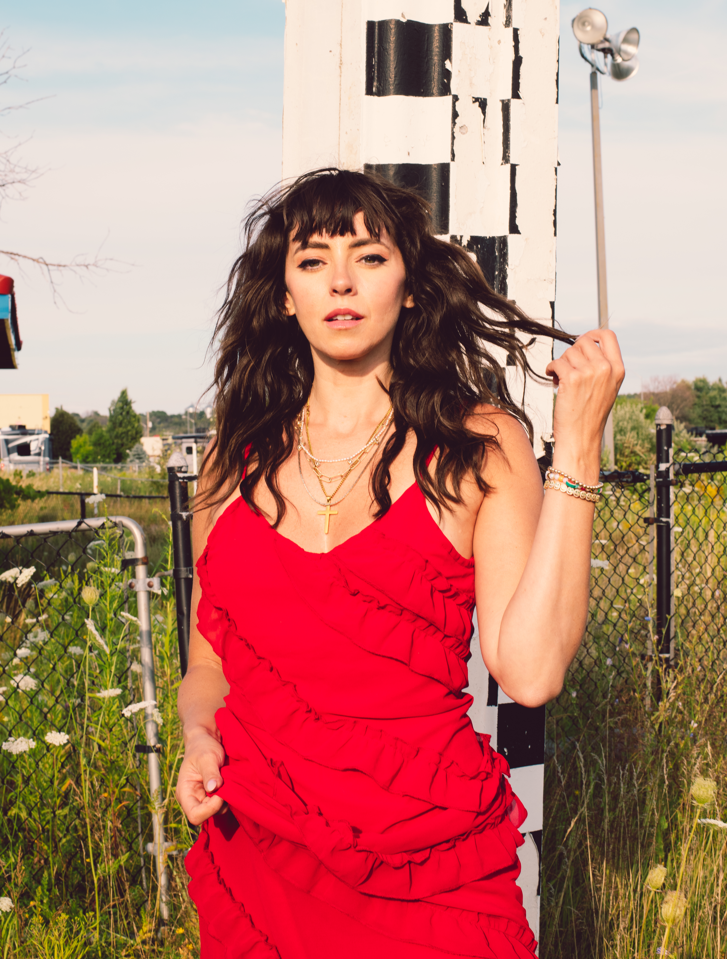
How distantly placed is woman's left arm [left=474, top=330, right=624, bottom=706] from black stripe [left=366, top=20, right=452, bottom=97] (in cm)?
113

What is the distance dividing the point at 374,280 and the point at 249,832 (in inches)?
44.5

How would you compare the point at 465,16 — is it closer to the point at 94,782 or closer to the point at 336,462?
the point at 336,462

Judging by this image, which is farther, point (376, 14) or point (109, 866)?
point (109, 866)

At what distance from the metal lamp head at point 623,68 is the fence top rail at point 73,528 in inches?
595

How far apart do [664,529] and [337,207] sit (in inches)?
128

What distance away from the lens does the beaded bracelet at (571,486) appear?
4.38 feet

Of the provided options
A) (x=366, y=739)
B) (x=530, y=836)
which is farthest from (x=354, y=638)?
(x=530, y=836)

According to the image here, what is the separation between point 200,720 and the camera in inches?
65.0

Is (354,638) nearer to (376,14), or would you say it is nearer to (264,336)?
(264,336)

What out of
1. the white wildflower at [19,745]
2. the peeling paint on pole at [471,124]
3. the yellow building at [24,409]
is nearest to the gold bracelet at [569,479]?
the peeling paint on pole at [471,124]

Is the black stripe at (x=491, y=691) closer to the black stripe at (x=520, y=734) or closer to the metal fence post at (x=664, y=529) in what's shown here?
the black stripe at (x=520, y=734)

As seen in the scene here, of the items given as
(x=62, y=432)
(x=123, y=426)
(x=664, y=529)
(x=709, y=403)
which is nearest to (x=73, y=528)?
(x=664, y=529)

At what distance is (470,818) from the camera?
4.63 ft

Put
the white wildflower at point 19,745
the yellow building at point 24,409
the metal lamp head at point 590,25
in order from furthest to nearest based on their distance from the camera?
the yellow building at point 24,409 → the metal lamp head at point 590,25 → the white wildflower at point 19,745
